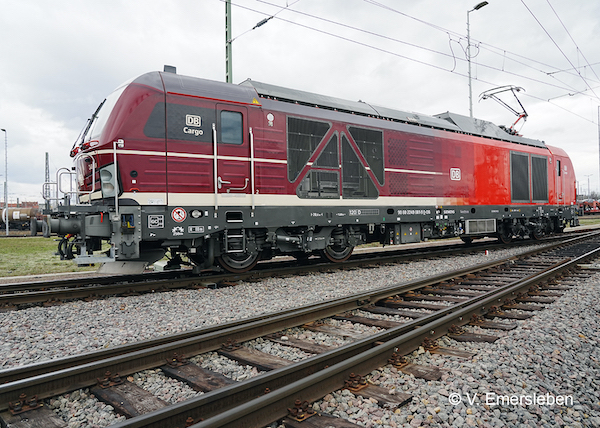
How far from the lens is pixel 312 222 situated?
899 cm

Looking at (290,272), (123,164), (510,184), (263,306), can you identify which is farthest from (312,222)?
(510,184)

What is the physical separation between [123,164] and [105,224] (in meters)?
1.07

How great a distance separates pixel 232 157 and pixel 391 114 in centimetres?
522

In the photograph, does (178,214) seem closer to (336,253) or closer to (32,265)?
(336,253)

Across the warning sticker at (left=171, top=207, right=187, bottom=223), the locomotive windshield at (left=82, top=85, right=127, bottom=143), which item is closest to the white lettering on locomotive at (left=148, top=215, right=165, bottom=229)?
the warning sticker at (left=171, top=207, right=187, bottom=223)

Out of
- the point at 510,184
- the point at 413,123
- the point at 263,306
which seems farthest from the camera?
the point at 510,184

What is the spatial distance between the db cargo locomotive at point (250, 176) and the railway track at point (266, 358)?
3076 mm

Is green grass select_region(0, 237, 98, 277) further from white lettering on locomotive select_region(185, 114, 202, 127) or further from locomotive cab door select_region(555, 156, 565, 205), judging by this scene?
locomotive cab door select_region(555, 156, 565, 205)

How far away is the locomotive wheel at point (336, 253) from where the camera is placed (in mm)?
10125

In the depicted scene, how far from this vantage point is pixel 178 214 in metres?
7.36

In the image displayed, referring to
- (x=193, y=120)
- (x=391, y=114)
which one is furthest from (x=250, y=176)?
(x=391, y=114)

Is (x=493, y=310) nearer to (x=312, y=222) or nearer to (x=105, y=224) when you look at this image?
(x=312, y=222)

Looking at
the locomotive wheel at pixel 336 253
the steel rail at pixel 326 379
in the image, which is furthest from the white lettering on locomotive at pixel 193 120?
the steel rail at pixel 326 379

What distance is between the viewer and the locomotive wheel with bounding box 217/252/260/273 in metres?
8.53
